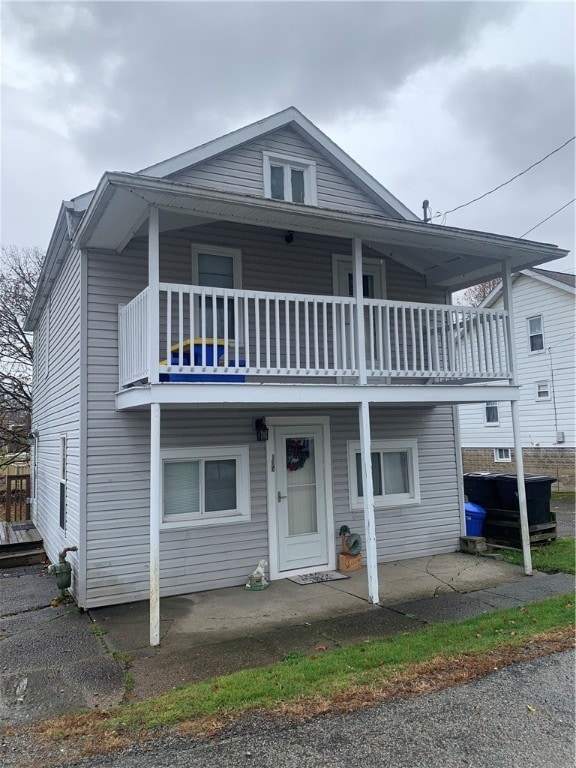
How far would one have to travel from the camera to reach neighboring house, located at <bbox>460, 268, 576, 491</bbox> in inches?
688

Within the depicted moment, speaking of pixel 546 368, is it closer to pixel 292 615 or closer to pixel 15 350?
pixel 292 615

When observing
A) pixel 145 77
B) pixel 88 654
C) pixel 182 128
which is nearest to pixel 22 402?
pixel 182 128

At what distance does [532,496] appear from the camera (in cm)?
955

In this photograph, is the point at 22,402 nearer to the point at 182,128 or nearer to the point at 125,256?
the point at 182,128

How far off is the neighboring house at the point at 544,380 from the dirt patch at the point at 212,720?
1394 cm

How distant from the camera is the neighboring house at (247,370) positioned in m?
6.21

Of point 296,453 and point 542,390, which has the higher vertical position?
point 542,390

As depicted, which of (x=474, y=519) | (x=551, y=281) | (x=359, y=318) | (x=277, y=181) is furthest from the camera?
(x=551, y=281)

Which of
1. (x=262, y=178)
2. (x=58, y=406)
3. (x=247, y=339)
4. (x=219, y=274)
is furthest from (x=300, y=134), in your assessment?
(x=58, y=406)

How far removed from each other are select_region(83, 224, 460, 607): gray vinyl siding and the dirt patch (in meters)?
3.03

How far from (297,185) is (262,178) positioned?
725mm

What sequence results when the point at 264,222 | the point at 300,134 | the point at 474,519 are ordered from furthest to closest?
the point at 474,519 → the point at 300,134 → the point at 264,222

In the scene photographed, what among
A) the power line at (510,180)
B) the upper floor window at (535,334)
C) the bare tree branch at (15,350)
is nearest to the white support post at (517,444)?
the power line at (510,180)

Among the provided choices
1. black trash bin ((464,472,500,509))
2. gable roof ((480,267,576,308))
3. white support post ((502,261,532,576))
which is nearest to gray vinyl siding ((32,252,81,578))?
white support post ((502,261,532,576))
